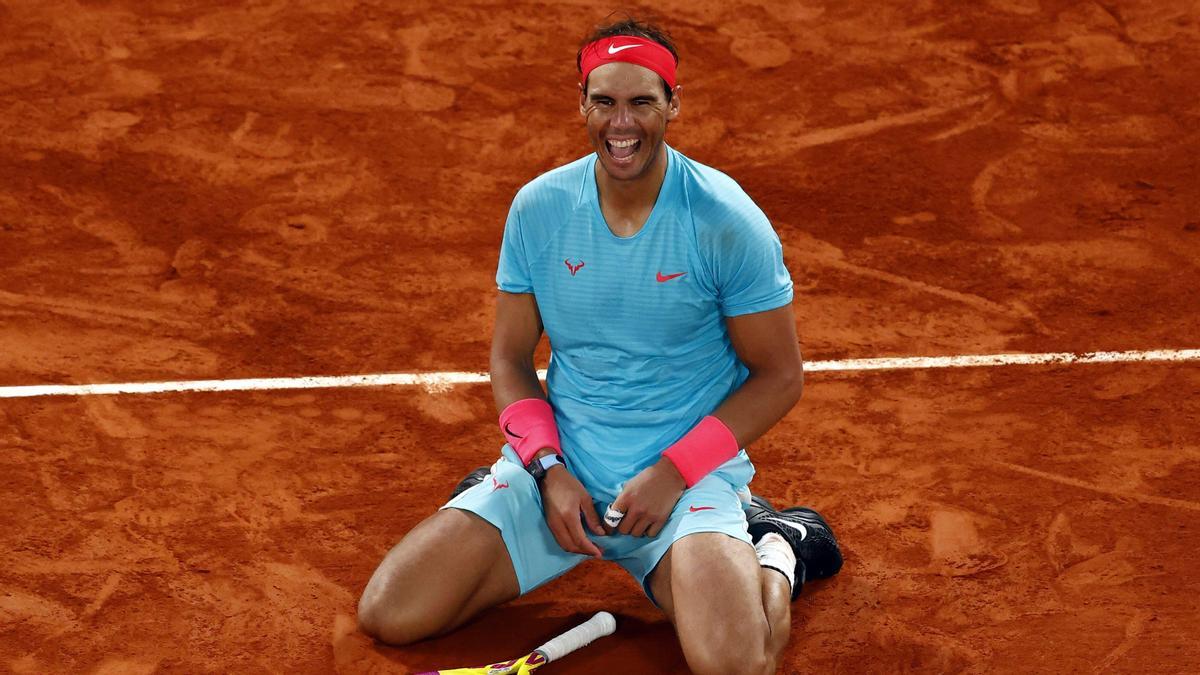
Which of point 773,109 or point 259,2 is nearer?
point 773,109

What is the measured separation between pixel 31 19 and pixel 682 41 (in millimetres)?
3650

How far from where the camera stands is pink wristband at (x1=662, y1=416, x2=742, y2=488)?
414 centimetres

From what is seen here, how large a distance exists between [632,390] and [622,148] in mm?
704

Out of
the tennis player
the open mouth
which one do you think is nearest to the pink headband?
the tennis player

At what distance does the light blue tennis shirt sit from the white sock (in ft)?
0.83

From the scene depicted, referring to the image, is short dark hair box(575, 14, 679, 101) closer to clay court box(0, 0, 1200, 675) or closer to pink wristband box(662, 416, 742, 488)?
pink wristband box(662, 416, 742, 488)

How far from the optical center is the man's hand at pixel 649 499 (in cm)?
411

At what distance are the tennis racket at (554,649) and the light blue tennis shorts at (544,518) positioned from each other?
167mm

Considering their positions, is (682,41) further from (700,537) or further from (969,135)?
(700,537)

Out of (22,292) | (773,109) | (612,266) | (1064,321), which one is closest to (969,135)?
(773,109)

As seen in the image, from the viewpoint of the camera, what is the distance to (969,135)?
732 centimetres

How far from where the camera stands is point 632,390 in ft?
14.0

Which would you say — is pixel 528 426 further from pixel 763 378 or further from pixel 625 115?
pixel 625 115

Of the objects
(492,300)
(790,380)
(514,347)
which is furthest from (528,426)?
(492,300)
